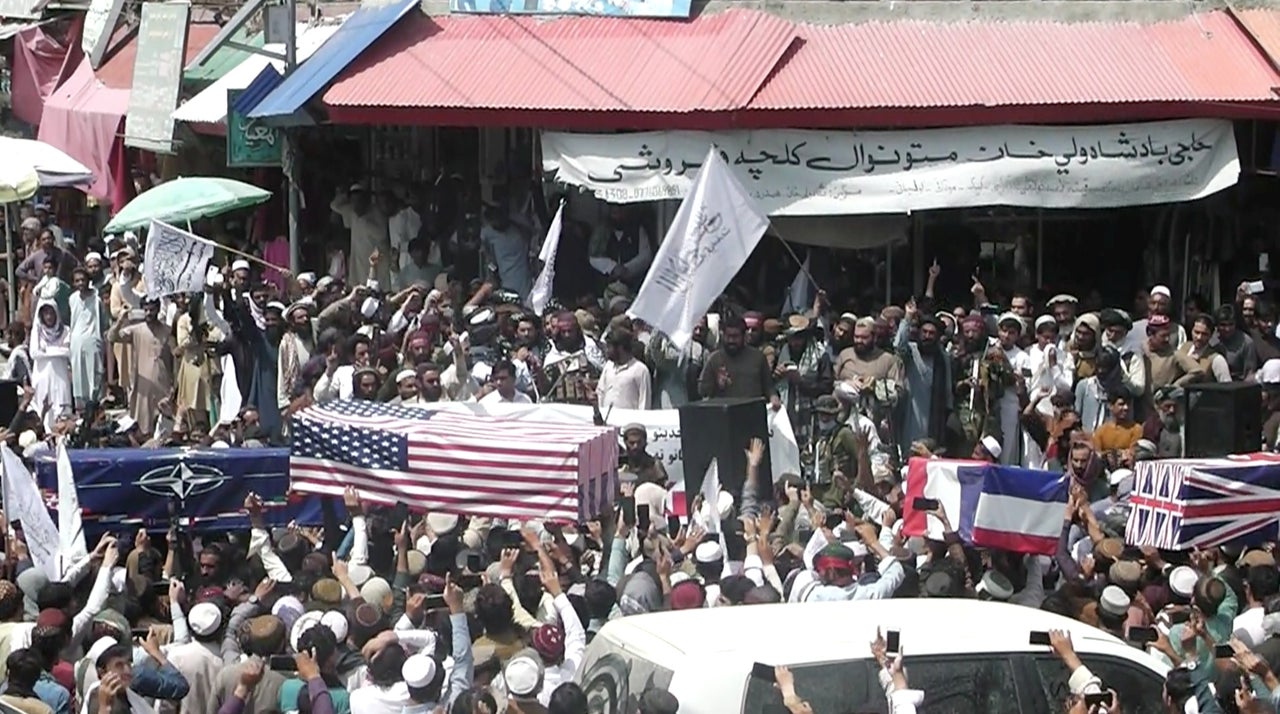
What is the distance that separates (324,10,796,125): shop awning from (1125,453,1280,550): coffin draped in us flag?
715cm

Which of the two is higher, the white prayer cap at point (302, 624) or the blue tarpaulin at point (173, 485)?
the blue tarpaulin at point (173, 485)

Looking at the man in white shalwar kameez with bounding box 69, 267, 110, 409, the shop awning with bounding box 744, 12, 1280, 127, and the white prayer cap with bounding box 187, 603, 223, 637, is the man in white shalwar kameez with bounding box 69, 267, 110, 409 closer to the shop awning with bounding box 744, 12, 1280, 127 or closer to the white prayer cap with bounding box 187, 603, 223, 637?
the shop awning with bounding box 744, 12, 1280, 127

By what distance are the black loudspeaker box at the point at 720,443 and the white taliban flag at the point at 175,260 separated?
197 inches

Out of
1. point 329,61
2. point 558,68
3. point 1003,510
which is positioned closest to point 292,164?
point 329,61

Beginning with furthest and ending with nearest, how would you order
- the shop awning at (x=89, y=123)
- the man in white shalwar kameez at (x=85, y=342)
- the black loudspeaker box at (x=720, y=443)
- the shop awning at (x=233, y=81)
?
the shop awning at (x=89, y=123)
the shop awning at (x=233, y=81)
the man in white shalwar kameez at (x=85, y=342)
the black loudspeaker box at (x=720, y=443)

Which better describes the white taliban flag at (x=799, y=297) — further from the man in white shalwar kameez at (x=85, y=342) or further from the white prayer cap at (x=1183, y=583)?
the white prayer cap at (x=1183, y=583)

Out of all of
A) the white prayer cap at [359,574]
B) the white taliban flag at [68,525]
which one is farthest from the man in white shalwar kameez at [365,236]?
the white taliban flag at [68,525]

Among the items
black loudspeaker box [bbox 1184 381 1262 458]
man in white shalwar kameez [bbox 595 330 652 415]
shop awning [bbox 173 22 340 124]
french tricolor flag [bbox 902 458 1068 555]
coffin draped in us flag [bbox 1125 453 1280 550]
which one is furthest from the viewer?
shop awning [bbox 173 22 340 124]

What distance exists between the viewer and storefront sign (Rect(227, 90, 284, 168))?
60.2 feet

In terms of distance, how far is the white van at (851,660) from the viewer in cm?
682

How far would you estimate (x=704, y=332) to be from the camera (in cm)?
1439

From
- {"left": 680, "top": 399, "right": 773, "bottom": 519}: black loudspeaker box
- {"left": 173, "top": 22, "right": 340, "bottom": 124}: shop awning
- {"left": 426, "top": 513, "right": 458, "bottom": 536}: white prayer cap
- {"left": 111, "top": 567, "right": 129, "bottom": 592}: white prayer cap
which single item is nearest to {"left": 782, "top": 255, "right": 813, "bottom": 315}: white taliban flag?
{"left": 173, "top": 22, "right": 340, "bottom": 124}: shop awning

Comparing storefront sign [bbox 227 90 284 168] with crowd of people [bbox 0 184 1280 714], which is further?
storefront sign [bbox 227 90 284 168]

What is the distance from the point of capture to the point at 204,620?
330 inches
